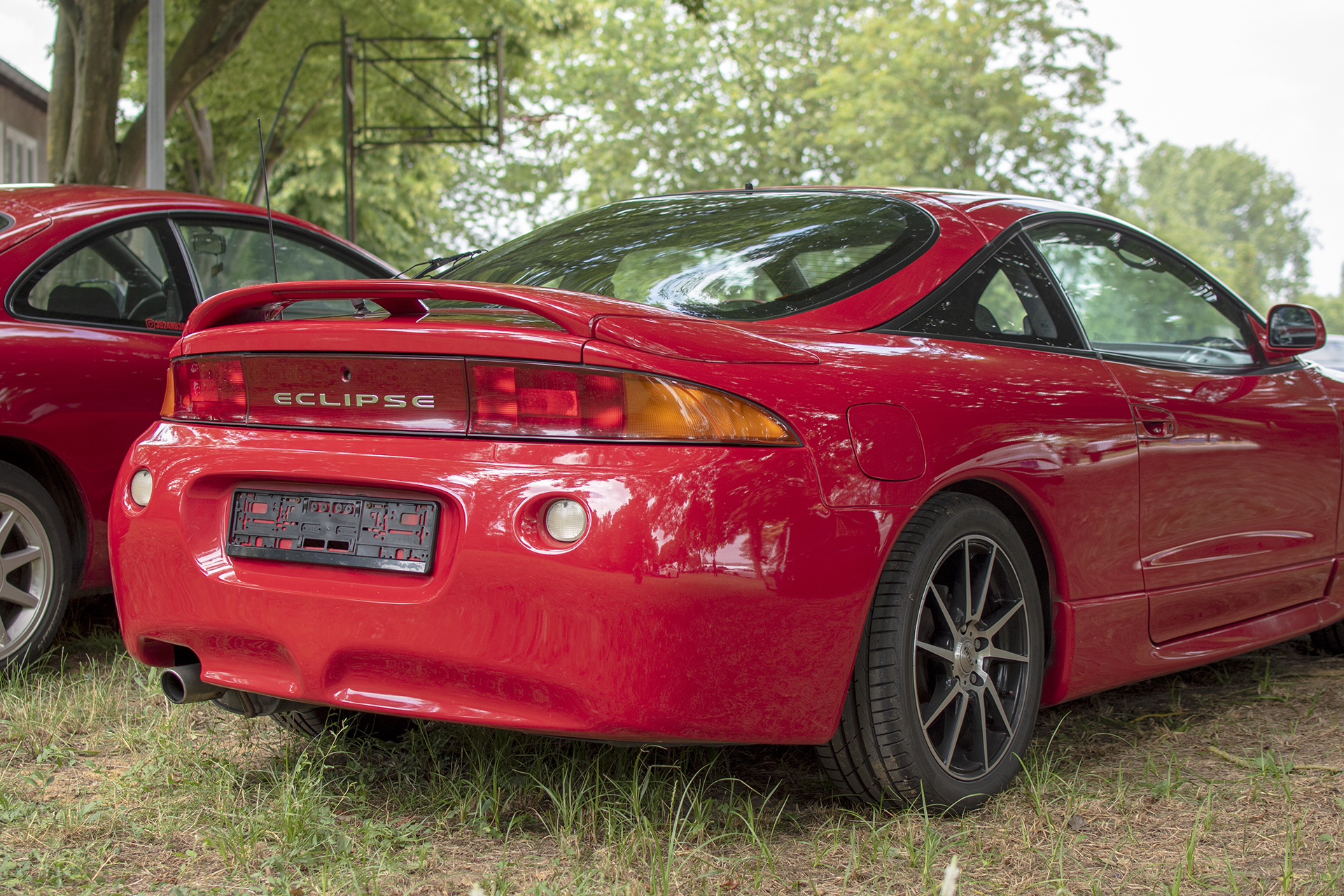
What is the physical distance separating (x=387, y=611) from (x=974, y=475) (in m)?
1.23

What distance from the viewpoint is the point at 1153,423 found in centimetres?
314

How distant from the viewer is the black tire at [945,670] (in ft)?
8.11

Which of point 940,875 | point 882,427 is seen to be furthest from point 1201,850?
point 882,427

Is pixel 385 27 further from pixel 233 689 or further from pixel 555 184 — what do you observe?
pixel 555 184

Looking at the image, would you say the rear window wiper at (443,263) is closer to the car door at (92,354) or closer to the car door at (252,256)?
the car door at (252,256)

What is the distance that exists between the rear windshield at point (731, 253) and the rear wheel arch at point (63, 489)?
1.53 metres

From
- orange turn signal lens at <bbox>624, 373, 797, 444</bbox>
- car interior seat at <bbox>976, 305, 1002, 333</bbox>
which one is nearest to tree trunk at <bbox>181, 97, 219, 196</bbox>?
car interior seat at <bbox>976, 305, 1002, 333</bbox>

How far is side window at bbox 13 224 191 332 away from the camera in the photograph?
385cm

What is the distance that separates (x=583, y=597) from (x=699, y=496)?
266 mm

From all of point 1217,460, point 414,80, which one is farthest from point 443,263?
point 414,80

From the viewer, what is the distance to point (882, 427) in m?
2.40

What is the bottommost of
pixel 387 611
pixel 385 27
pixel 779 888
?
pixel 779 888

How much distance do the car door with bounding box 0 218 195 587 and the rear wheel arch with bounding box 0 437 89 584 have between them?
24mm

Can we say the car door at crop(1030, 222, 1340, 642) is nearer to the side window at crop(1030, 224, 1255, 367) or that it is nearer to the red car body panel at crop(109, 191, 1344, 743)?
the side window at crop(1030, 224, 1255, 367)
